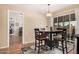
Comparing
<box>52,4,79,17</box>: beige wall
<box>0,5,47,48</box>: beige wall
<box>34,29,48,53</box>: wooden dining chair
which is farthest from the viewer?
<box>34,29,48,53</box>: wooden dining chair

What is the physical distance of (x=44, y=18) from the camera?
242cm

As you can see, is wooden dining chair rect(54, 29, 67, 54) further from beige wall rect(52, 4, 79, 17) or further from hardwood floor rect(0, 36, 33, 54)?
hardwood floor rect(0, 36, 33, 54)

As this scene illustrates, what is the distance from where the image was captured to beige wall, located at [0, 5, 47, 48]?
233 centimetres

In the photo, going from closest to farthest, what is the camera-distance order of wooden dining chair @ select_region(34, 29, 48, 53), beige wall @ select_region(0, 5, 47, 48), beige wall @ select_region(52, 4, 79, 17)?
beige wall @ select_region(52, 4, 79, 17)
beige wall @ select_region(0, 5, 47, 48)
wooden dining chair @ select_region(34, 29, 48, 53)

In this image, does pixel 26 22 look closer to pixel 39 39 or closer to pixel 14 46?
pixel 39 39

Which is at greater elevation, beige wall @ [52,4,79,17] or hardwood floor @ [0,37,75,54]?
beige wall @ [52,4,79,17]

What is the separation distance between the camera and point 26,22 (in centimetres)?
244

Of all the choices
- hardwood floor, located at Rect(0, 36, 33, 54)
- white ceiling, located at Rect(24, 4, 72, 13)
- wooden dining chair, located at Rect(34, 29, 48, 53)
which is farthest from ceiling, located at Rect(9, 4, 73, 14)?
hardwood floor, located at Rect(0, 36, 33, 54)

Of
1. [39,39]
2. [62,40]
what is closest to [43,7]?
[39,39]
